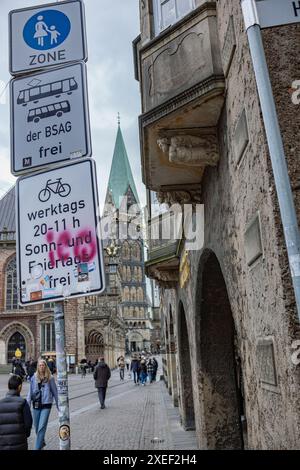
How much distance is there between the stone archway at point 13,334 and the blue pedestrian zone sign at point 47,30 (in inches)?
1921

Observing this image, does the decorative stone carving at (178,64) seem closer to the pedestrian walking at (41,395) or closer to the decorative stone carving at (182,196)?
the decorative stone carving at (182,196)

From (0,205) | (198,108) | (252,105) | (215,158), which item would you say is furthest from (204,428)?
(0,205)

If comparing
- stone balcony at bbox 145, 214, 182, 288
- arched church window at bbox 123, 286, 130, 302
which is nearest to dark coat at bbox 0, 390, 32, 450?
stone balcony at bbox 145, 214, 182, 288

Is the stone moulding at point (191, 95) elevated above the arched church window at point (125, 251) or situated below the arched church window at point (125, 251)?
below

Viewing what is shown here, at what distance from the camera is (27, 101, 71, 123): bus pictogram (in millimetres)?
3270

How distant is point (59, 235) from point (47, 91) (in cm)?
109

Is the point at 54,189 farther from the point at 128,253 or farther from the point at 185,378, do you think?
the point at 128,253

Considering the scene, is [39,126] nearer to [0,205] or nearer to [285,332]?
[285,332]

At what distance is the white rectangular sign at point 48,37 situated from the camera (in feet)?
11.4

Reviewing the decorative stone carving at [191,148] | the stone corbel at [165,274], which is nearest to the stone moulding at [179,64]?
the decorative stone carving at [191,148]

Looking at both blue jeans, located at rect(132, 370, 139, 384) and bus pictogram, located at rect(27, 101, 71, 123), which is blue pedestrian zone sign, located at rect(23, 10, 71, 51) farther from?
blue jeans, located at rect(132, 370, 139, 384)

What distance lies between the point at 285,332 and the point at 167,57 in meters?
3.49

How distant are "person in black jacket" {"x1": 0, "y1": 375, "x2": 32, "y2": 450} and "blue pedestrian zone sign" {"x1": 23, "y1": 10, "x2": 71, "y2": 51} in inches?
141

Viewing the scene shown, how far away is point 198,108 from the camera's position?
478 cm
